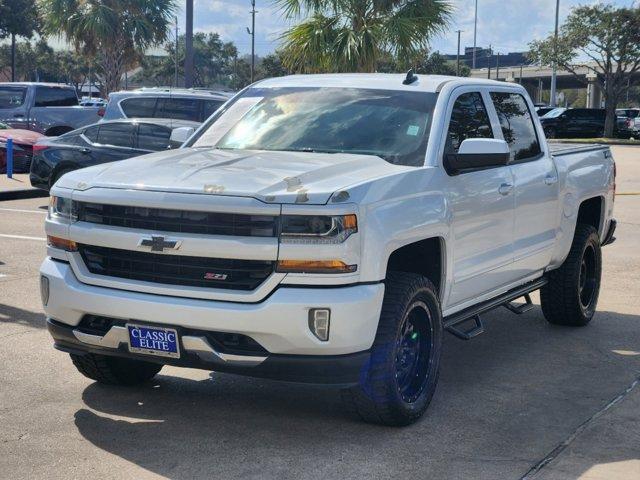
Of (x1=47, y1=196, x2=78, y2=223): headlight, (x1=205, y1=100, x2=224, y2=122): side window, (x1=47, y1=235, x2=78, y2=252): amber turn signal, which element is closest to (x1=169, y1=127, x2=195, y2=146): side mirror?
(x1=47, y1=196, x2=78, y2=223): headlight

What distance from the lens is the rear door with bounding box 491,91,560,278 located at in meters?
6.91

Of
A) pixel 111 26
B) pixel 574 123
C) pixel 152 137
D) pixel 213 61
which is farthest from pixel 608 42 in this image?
pixel 213 61

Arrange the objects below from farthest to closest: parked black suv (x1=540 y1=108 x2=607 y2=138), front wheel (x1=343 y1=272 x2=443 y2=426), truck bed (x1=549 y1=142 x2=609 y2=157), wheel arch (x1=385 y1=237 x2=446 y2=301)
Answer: parked black suv (x1=540 y1=108 x2=607 y2=138)
truck bed (x1=549 y1=142 x2=609 y2=157)
wheel arch (x1=385 y1=237 x2=446 y2=301)
front wheel (x1=343 y1=272 x2=443 y2=426)

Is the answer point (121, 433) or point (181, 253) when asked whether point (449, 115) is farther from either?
point (121, 433)

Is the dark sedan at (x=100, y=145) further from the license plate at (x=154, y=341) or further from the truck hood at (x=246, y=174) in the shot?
the license plate at (x=154, y=341)

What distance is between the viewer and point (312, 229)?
15.9 feet

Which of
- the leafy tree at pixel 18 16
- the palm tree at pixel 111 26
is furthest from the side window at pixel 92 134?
the leafy tree at pixel 18 16

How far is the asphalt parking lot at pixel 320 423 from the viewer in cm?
484

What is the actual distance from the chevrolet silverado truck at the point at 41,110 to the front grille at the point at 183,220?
69.9ft

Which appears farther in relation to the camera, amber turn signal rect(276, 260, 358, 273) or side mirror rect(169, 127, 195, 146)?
side mirror rect(169, 127, 195, 146)

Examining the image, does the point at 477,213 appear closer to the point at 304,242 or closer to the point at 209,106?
the point at 304,242

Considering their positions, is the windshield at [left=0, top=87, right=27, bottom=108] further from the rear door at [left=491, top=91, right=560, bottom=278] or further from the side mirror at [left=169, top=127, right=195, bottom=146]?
the rear door at [left=491, top=91, right=560, bottom=278]

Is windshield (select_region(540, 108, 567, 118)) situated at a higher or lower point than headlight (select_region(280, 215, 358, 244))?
lower

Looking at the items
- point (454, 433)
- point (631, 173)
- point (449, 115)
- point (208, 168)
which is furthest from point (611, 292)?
point (631, 173)
